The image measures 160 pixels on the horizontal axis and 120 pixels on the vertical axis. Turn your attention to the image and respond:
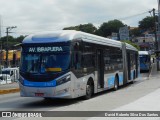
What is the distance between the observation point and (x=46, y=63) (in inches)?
618

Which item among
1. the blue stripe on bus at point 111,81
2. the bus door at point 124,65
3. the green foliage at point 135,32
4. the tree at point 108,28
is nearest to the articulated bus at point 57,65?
the blue stripe on bus at point 111,81

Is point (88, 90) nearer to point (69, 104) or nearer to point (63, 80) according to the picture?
point (69, 104)

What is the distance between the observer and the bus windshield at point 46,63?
51.0 ft

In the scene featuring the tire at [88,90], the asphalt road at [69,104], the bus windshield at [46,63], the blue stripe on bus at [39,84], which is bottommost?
the asphalt road at [69,104]

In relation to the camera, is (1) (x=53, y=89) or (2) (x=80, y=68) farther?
(2) (x=80, y=68)

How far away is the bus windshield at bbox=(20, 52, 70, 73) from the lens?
15.5m

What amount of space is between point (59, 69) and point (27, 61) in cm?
155

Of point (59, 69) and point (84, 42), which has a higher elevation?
point (84, 42)

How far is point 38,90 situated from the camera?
15.5 metres

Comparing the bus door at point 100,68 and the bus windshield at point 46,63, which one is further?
the bus door at point 100,68

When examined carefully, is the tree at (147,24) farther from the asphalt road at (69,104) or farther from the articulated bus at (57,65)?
the articulated bus at (57,65)

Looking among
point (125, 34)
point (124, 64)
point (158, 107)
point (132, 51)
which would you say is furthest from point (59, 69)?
point (125, 34)

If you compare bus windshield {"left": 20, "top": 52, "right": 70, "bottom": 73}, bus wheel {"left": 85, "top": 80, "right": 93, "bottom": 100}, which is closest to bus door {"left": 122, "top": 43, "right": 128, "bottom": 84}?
bus wheel {"left": 85, "top": 80, "right": 93, "bottom": 100}

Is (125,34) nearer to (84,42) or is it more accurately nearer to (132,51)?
(132,51)
